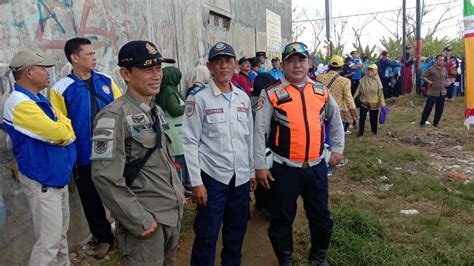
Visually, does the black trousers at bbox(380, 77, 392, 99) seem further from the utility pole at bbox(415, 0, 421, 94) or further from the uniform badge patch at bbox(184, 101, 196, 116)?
the uniform badge patch at bbox(184, 101, 196, 116)

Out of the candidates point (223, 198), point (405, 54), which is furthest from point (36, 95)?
point (405, 54)

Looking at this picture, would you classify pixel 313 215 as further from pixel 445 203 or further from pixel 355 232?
pixel 445 203

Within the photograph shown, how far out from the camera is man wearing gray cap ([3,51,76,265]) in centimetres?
249

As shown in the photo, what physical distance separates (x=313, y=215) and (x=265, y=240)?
0.99 m

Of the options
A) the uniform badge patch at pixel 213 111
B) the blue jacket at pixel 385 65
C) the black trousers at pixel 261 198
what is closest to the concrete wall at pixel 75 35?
the uniform badge patch at pixel 213 111

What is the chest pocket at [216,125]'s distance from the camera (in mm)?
2666

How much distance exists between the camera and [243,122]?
2799 mm

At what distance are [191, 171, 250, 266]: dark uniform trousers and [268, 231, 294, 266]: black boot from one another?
341 millimetres

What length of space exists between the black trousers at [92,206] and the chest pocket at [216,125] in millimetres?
1283

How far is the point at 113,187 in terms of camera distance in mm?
1819

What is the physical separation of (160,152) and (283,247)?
1.54m

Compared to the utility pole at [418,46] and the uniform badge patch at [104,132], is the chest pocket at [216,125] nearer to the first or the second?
the uniform badge patch at [104,132]

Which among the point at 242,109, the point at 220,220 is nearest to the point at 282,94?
the point at 242,109

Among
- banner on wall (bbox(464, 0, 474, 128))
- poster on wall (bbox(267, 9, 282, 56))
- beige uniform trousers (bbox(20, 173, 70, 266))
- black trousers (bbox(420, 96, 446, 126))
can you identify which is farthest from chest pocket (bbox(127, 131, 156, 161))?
poster on wall (bbox(267, 9, 282, 56))
